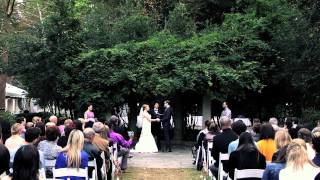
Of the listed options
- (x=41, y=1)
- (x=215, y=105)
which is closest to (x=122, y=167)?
(x=215, y=105)

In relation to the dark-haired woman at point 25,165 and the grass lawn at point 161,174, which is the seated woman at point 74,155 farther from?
the grass lawn at point 161,174

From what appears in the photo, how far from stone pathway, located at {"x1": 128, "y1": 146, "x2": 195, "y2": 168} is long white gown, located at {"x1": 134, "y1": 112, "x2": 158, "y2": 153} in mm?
519

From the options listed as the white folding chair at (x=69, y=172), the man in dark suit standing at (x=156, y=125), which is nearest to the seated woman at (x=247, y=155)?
the white folding chair at (x=69, y=172)

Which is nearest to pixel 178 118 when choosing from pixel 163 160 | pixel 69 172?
pixel 163 160

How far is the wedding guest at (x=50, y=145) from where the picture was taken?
356 inches

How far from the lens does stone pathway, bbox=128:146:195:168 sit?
50.0 feet

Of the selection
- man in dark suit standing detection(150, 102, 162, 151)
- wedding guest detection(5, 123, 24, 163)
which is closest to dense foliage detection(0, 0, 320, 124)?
man in dark suit standing detection(150, 102, 162, 151)

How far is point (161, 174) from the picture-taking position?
13.4 m

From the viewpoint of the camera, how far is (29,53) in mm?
21516

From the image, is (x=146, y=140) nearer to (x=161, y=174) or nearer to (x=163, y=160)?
(x=163, y=160)

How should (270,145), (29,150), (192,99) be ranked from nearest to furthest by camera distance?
1. (29,150)
2. (270,145)
3. (192,99)

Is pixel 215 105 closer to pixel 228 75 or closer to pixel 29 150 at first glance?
pixel 228 75

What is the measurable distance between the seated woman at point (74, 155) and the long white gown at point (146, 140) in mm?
11113

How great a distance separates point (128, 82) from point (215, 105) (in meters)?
5.52
